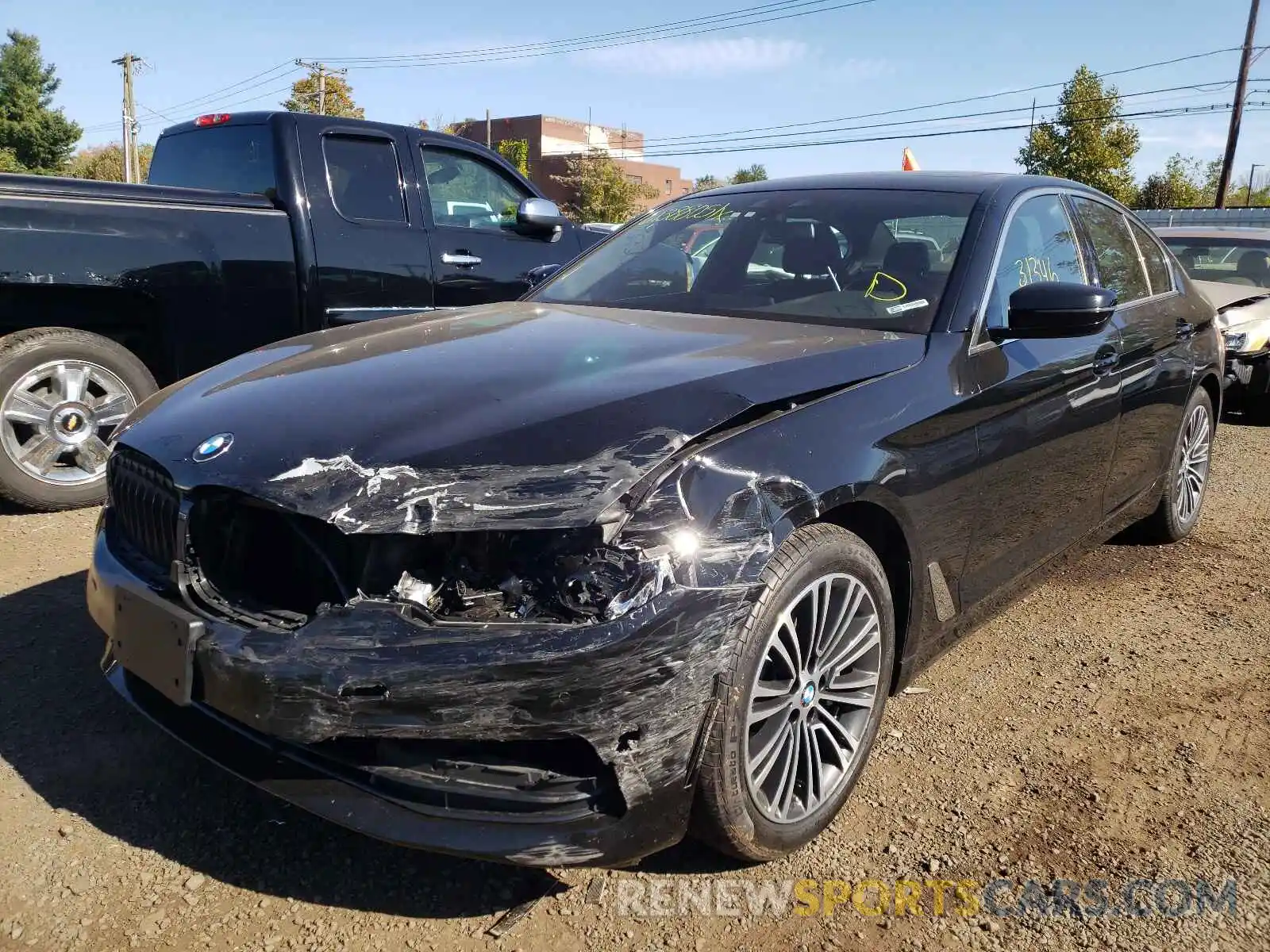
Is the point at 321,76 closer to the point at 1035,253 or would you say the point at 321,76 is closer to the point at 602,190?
the point at 602,190

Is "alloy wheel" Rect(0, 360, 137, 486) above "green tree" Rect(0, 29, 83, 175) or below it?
below

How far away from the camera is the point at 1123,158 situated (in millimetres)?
33812

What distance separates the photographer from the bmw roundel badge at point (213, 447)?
229 cm

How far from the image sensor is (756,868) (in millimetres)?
2424

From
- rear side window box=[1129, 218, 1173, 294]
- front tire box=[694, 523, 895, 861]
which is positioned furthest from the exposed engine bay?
rear side window box=[1129, 218, 1173, 294]

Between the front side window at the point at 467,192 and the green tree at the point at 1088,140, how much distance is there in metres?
31.2

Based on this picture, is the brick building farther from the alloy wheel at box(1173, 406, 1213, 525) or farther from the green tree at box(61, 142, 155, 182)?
the alloy wheel at box(1173, 406, 1213, 525)

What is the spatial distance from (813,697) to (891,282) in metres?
1.44

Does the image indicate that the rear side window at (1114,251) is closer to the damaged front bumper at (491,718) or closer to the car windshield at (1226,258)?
the damaged front bumper at (491,718)

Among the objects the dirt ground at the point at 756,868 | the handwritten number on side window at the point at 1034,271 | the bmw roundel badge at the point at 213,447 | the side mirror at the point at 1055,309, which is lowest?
the dirt ground at the point at 756,868

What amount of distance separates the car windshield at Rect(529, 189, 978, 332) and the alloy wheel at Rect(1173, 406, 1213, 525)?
7.30 ft

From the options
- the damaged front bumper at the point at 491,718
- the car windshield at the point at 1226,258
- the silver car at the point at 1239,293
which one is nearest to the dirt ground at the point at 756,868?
the damaged front bumper at the point at 491,718

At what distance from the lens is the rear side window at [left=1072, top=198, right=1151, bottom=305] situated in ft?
13.2

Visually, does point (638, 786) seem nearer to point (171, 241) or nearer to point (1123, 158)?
point (171, 241)
